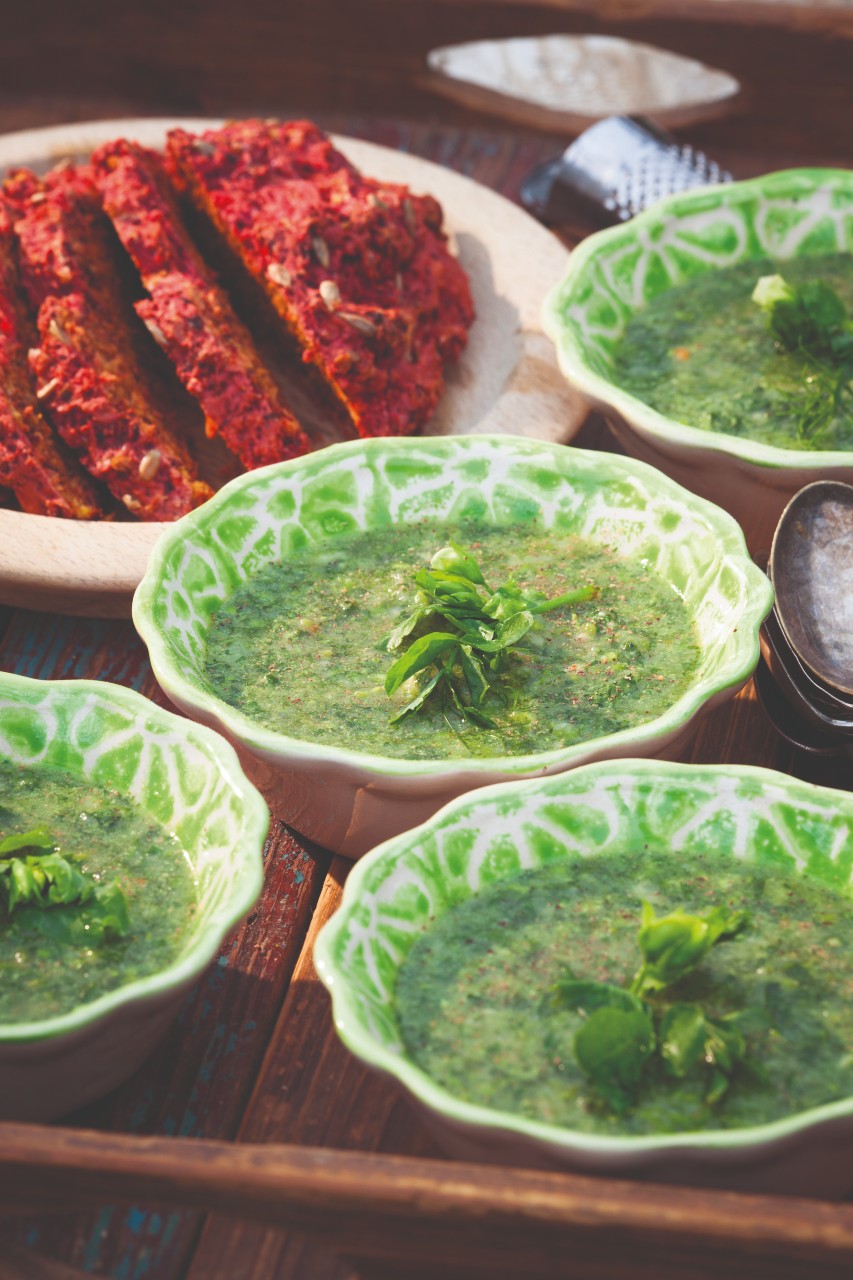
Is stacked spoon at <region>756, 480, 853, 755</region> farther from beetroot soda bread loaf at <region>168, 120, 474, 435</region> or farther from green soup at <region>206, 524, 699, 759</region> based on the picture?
beetroot soda bread loaf at <region>168, 120, 474, 435</region>

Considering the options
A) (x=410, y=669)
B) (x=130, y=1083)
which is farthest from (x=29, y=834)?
(x=410, y=669)

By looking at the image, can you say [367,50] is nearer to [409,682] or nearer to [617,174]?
[617,174]

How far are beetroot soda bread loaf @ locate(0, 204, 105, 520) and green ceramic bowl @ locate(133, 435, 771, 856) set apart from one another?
1.51 feet

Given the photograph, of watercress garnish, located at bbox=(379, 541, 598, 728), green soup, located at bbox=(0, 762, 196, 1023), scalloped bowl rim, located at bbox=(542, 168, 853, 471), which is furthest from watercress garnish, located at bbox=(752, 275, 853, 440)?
green soup, located at bbox=(0, 762, 196, 1023)

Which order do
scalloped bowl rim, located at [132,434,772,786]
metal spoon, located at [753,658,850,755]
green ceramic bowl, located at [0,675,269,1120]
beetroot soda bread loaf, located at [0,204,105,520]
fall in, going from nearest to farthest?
1. green ceramic bowl, located at [0,675,269,1120]
2. scalloped bowl rim, located at [132,434,772,786]
3. metal spoon, located at [753,658,850,755]
4. beetroot soda bread loaf, located at [0,204,105,520]

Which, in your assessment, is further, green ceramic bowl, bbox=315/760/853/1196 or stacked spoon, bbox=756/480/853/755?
stacked spoon, bbox=756/480/853/755

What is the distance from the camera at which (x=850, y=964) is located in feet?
6.28

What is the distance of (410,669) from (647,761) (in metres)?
0.42

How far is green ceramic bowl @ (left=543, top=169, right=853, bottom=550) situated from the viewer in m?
2.74

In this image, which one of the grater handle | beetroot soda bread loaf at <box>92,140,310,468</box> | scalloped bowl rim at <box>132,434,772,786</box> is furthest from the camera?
the grater handle

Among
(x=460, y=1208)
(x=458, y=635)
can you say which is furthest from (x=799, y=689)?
(x=460, y=1208)

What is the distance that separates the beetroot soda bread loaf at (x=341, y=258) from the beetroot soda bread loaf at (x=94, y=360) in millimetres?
298

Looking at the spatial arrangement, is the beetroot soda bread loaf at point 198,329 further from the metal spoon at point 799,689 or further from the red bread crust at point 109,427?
the metal spoon at point 799,689

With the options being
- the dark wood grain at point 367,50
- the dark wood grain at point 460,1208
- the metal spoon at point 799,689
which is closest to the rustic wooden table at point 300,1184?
the dark wood grain at point 460,1208
